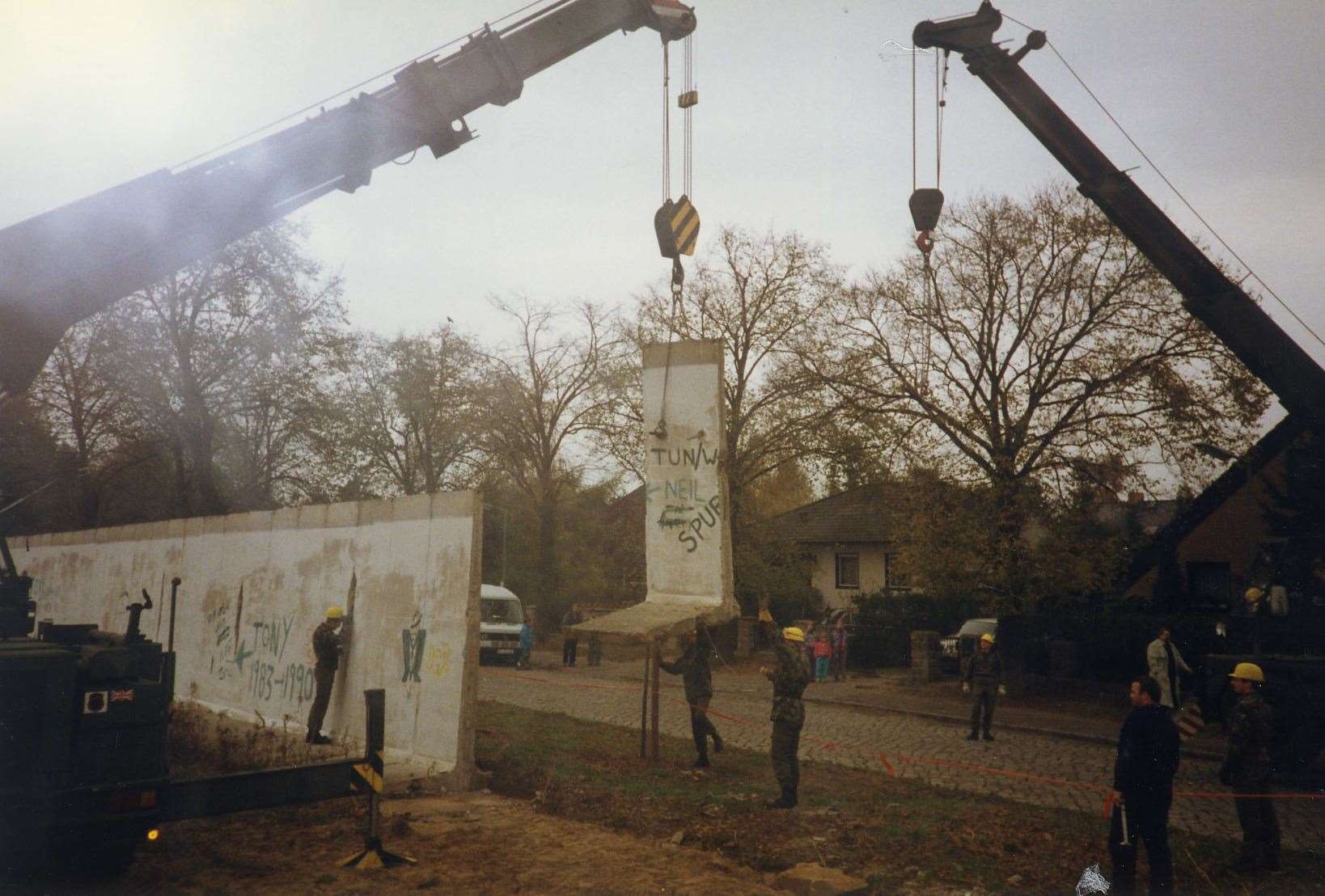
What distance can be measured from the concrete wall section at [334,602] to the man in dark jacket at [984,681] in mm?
9178

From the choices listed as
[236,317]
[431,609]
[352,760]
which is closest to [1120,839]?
[352,760]

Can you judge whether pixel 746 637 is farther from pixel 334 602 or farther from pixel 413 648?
pixel 413 648

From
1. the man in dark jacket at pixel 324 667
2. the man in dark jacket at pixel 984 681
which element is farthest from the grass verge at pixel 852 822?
the man in dark jacket at pixel 984 681

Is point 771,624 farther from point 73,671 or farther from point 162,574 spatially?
point 162,574

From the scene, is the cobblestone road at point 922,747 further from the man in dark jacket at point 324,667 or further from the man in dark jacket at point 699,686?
the man in dark jacket at point 324,667

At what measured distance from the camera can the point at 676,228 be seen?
1123 cm

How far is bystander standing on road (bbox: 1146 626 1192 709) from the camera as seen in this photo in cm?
1559

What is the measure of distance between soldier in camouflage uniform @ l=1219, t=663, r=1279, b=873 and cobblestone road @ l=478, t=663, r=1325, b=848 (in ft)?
4.55

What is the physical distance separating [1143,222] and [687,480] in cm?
811

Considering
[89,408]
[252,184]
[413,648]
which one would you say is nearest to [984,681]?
[413,648]

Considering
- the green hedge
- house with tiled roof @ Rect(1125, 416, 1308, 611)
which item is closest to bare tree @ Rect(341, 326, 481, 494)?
the green hedge

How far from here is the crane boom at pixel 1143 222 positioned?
46.8 feet

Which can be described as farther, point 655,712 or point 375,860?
point 655,712

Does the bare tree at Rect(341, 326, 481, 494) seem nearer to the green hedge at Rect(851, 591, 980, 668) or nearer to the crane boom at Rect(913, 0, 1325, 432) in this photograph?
the green hedge at Rect(851, 591, 980, 668)
